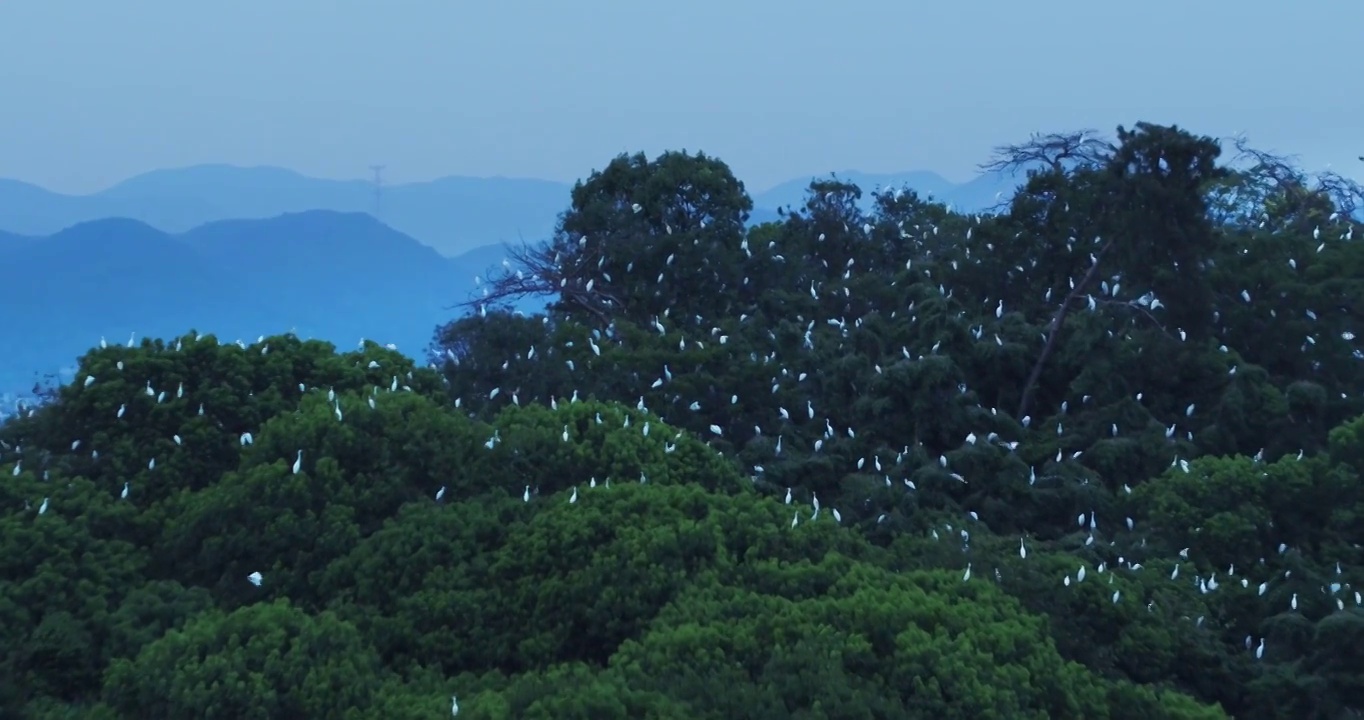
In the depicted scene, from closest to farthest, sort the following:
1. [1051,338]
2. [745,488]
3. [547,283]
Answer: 1. [745,488]
2. [1051,338]
3. [547,283]

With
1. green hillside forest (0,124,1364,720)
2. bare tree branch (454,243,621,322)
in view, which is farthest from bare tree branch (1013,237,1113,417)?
bare tree branch (454,243,621,322)

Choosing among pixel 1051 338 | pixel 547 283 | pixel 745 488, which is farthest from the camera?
pixel 547 283

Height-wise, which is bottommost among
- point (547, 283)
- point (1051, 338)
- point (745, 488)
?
point (745, 488)

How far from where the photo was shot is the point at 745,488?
31.8 ft

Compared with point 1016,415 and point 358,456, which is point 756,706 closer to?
point 358,456

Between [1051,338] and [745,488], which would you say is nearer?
[745,488]

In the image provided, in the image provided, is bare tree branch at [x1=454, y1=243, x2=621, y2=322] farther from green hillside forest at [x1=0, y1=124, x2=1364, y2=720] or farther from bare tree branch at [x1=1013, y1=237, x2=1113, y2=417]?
bare tree branch at [x1=1013, y1=237, x2=1113, y2=417]

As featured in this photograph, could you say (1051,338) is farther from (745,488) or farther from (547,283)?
(547,283)

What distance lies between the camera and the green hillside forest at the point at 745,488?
6398 mm

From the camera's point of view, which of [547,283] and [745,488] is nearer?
[745,488]

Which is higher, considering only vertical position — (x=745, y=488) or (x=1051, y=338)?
(x=1051, y=338)

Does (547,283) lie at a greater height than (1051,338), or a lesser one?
greater

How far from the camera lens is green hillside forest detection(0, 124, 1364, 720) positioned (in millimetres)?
6398

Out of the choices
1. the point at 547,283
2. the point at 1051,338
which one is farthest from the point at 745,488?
the point at 547,283
